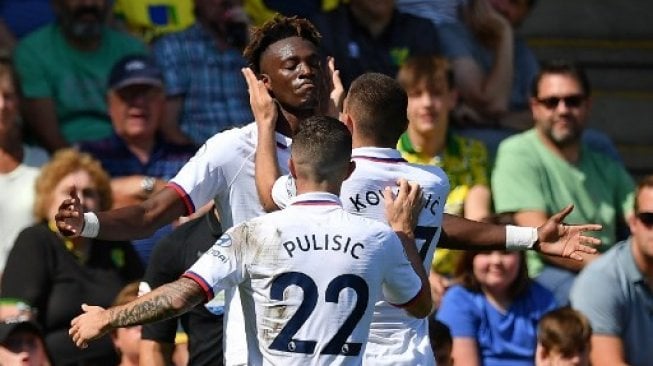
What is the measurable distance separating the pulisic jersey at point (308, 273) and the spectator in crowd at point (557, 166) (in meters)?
4.14

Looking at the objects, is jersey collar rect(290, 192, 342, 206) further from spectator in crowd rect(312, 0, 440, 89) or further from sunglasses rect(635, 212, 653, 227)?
spectator in crowd rect(312, 0, 440, 89)

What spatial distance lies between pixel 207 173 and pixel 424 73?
3352mm

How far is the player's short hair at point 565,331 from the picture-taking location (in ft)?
29.2

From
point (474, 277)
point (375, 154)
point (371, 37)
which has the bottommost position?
point (474, 277)

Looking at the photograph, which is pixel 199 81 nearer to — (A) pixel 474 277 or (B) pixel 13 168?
(B) pixel 13 168

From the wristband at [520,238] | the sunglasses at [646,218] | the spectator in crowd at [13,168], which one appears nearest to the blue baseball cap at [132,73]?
the spectator in crowd at [13,168]

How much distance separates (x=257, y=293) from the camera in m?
6.11

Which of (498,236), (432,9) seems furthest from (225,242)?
(432,9)

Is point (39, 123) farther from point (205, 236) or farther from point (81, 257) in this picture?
point (205, 236)

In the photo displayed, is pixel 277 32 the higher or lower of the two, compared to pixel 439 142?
higher

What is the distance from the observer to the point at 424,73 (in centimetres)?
1010

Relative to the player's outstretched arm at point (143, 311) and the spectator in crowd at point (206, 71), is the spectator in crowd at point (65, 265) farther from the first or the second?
the player's outstretched arm at point (143, 311)

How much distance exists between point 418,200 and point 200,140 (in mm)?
4472

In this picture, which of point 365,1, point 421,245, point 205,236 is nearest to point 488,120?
point 365,1
